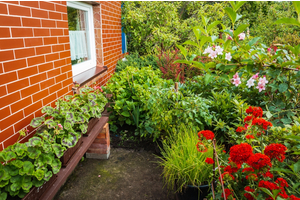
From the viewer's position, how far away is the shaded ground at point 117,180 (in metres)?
2.33

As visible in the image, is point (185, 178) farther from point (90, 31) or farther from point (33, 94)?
point (90, 31)

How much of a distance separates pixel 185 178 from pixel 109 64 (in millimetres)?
3361

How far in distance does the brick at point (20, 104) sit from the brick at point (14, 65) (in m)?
0.29

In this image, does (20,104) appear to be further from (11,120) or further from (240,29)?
(240,29)

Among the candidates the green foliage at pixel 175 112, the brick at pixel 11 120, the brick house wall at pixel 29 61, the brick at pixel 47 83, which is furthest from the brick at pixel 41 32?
the green foliage at pixel 175 112

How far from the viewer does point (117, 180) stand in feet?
8.44

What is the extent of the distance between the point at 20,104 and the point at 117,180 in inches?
55.0

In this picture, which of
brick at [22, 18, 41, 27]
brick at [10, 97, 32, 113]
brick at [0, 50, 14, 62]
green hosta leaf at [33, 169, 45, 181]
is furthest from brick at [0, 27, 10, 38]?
green hosta leaf at [33, 169, 45, 181]

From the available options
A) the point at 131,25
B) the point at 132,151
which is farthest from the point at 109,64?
the point at 132,151

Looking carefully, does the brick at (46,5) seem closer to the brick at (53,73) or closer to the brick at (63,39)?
the brick at (63,39)

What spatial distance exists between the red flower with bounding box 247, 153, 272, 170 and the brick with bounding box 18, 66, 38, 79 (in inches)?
73.9

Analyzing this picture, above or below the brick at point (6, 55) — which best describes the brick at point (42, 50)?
above

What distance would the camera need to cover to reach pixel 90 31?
4062mm

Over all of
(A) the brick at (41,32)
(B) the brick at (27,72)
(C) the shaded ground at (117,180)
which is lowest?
(C) the shaded ground at (117,180)
